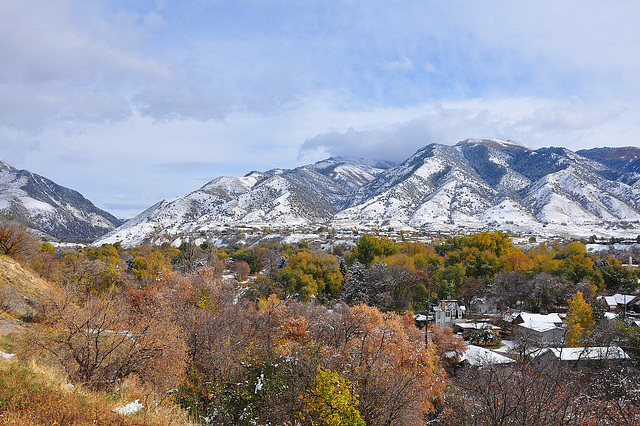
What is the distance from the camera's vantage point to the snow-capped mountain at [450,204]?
135m

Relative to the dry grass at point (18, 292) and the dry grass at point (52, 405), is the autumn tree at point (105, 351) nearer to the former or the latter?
the dry grass at point (52, 405)

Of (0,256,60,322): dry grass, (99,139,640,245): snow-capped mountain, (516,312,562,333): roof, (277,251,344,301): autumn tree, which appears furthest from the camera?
(99,139,640,245): snow-capped mountain

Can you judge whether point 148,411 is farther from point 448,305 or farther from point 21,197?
point 21,197

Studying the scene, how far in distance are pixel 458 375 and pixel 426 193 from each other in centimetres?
14983

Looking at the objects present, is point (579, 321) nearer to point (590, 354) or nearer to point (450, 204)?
point (590, 354)

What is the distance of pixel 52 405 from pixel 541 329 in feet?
133

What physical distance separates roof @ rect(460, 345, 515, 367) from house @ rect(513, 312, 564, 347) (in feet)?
18.2

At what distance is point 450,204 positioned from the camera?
157375 millimetres

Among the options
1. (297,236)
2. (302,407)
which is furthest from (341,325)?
(297,236)

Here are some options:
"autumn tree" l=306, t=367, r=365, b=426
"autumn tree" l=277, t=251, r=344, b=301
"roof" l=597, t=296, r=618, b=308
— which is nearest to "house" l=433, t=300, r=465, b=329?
"autumn tree" l=277, t=251, r=344, b=301

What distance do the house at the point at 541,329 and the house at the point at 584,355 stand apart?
7.53 ft

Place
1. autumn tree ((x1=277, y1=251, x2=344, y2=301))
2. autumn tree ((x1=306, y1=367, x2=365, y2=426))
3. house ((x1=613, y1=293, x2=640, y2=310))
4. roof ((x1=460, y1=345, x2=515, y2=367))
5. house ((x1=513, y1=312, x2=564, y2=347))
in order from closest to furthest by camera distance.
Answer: autumn tree ((x1=306, y1=367, x2=365, y2=426)) < roof ((x1=460, y1=345, x2=515, y2=367)) < house ((x1=513, y1=312, x2=564, y2=347)) < house ((x1=613, y1=293, x2=640, y2=310)) < autumn tree ((x1=277, y1=251, x2=344, y2=301))

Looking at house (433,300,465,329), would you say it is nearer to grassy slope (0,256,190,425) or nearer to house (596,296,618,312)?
house (596,296,618,312)

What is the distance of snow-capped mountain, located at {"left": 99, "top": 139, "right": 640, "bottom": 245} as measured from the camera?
13488 centimetres
